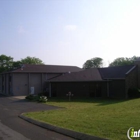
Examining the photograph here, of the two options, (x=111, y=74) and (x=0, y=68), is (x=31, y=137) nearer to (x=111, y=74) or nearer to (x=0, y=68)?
(x=111, y=74)

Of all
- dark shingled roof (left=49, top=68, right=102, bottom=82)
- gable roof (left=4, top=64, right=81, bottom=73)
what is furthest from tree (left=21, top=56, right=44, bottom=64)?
dark shingled roof (left=49, top=68, right=102, bottom=82)

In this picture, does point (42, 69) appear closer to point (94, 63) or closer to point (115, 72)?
point (115, 72)

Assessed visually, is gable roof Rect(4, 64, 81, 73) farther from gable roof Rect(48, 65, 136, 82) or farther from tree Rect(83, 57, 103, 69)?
tree Rect(83, 57, 103, 69)

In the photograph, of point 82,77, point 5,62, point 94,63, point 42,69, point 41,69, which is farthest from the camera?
point 94,63

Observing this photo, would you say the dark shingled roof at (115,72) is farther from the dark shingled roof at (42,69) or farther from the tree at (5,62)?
the tree at (5,62)

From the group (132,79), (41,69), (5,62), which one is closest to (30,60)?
(5,62)

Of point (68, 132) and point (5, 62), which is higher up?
point (5, 62)

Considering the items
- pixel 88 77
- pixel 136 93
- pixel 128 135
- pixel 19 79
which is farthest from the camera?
pixel 19 79

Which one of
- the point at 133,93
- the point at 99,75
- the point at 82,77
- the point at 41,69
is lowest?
the point at 133,93

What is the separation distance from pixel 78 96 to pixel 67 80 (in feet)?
10.1

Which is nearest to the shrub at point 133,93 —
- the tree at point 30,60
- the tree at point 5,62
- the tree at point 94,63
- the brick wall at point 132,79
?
the brick wall at point 132,79

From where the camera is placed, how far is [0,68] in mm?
92125

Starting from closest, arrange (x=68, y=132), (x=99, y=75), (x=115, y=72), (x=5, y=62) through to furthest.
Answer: (x=68, y=132) < (x=115, y=72) < (x=99, y=75) < (x=5, y=62)

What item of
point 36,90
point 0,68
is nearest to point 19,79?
point 36,90
